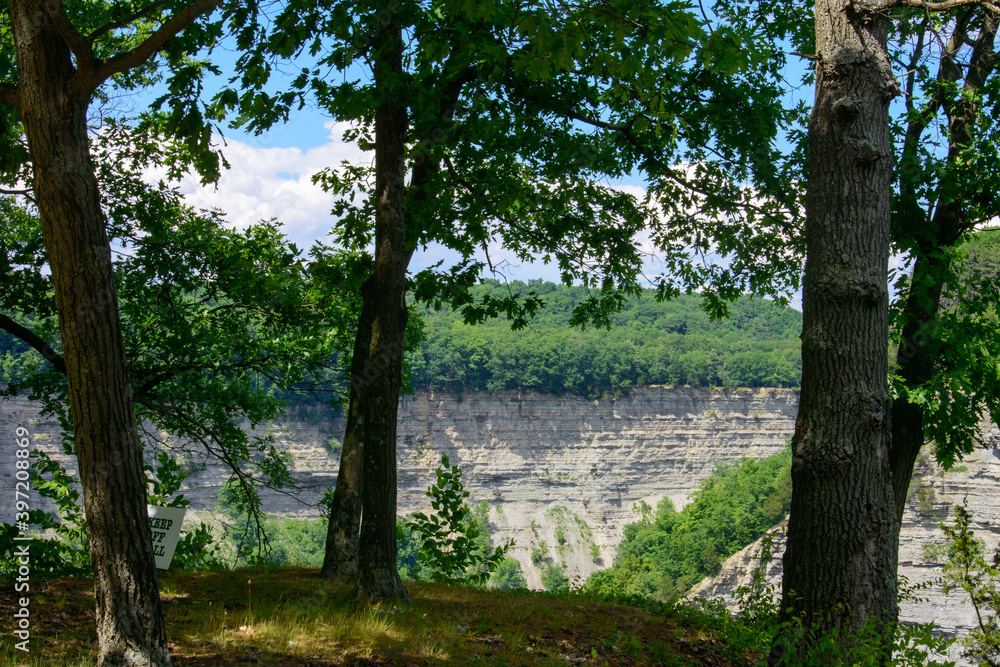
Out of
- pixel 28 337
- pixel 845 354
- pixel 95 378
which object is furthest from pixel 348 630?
pixel 28 337

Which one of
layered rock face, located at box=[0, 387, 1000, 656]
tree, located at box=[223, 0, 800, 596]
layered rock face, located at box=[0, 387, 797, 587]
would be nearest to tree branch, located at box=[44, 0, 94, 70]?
tree, located at box=[223, 0, 800, 596]

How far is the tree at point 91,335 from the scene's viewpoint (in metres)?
3.64

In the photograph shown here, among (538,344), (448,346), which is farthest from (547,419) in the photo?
(448,346)

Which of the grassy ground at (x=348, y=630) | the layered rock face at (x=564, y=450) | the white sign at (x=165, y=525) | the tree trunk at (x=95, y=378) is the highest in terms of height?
the tree trunk at (x=95, y=378)

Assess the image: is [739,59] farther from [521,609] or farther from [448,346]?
[448,346]

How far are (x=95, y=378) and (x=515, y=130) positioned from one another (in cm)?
535

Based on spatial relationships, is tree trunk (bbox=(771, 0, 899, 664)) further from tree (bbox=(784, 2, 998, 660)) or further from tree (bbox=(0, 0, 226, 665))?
tree (bbox=(0, 0, 226, 665))

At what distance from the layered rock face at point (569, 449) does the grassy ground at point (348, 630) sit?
248 feet

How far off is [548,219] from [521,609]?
15.0 feet

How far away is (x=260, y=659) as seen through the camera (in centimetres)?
423

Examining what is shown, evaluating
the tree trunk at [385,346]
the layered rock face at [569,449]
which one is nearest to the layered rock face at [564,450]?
the layered rock face at [569,449]

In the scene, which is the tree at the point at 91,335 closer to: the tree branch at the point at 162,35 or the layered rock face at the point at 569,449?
the tree branch at the point at 162,35

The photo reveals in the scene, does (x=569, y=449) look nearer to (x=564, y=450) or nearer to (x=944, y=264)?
(x=564, y=450)

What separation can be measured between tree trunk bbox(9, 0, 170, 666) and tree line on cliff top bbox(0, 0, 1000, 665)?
0.04ft
